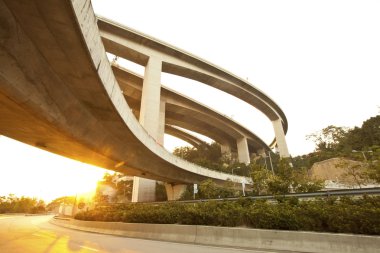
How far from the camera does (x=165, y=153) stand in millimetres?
24172

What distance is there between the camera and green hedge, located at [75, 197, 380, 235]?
807 cm

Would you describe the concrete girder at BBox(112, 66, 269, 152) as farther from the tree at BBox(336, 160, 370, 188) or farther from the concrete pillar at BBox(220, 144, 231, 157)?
the tree at BBox(336, 160, 370, 188)

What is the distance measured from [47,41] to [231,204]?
420 inches

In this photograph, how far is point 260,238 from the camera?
31.0ft

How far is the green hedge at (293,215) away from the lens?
26.5 ft

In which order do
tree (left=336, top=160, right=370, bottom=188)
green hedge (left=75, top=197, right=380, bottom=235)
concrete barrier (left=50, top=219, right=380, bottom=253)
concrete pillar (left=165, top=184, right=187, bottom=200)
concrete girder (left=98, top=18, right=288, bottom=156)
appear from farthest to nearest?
1. concrete pillar (left=165, top=184, right=187, bottom=200)
2. concrete girder (left=98, top=18, right=288, bottom=156)
3. tree (left=336, top=160, right=370, bottom=188)
4. green hedge (left=75, top=197, right=380, bottom=235)
5. concrete barrier (left=50, top=219, right=380, bottom=253)

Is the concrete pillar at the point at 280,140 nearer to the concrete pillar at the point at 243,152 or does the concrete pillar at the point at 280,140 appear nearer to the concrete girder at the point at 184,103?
the concrete girder at the point at 184,103

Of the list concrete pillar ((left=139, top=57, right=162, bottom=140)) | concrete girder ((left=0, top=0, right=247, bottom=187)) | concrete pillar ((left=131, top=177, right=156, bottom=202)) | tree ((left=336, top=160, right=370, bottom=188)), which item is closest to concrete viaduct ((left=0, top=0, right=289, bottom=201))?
concrete girder ((left=0, top=0, right=247, bottom=187))

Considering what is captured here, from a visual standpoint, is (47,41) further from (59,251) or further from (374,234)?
(374,234)

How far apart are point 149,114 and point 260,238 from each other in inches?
998

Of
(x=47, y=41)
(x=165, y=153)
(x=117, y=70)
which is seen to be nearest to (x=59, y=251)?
(x=47, y=41)

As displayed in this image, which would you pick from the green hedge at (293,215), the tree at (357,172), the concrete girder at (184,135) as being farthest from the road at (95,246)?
the concrete girder at (184,135)

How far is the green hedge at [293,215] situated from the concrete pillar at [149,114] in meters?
17.3

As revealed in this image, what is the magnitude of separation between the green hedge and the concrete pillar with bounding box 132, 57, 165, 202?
56.6 feet
